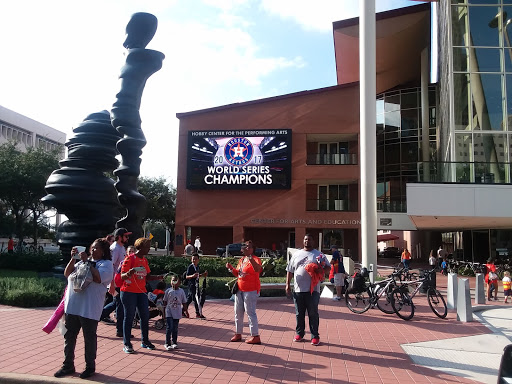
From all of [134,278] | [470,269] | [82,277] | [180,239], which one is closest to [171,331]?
[134,278]

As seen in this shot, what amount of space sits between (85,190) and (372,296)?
855cm

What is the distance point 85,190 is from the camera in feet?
45.5

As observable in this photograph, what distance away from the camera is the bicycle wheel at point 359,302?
1150 cm

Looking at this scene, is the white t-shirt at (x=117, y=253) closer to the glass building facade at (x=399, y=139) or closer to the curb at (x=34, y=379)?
the curb at (x=34, y=379)

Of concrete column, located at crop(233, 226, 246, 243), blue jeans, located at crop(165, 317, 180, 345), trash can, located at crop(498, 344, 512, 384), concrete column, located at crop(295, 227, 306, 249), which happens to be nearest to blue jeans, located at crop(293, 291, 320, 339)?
blue jeans, located at crop(165, 317, 180, 345)

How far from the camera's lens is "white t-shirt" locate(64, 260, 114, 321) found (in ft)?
18.6

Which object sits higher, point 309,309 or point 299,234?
point 299,234

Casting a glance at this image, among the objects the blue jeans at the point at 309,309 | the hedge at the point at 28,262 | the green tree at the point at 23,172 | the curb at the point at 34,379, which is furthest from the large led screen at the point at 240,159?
the curb at the point at 34,379

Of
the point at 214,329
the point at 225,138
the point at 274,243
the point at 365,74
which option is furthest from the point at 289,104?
the point at 214,329

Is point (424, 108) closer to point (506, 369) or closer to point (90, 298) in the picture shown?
point (90, 298)

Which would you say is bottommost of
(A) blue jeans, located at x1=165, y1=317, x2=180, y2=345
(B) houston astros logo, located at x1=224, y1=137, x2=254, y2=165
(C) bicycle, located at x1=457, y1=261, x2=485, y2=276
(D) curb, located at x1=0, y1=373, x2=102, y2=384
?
(C) bicycle, located at x1=457, y1=261, x2=485, y2=276

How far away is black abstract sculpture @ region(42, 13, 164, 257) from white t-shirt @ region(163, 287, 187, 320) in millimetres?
5410

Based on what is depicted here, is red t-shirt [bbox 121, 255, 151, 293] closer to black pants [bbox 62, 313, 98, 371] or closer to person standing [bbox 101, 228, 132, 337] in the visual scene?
person standing [bbox 101, 228, 132, 337]

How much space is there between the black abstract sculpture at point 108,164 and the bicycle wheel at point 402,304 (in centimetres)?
682
